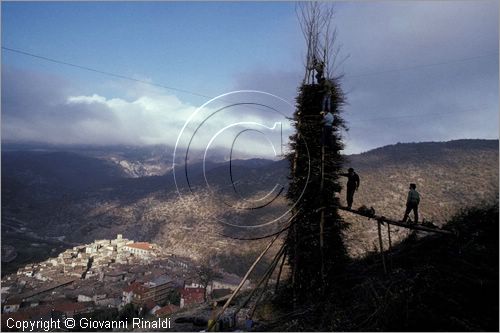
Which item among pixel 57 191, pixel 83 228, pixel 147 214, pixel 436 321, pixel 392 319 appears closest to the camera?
pixel 436 321

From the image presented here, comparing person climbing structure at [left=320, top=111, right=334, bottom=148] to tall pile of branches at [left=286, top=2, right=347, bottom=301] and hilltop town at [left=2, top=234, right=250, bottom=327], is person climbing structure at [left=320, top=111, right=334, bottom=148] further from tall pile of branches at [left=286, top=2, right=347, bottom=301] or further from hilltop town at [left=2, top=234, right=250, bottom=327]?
hilltop town at [left=2, top=234, right=250, bottom=327]

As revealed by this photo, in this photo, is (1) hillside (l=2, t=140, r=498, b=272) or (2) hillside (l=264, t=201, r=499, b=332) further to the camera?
(1) hillside (l=2, t=140, r=498, b=272)

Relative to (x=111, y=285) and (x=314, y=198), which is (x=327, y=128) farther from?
(x=111, y=285)

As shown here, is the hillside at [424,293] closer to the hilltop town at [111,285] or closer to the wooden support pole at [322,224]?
the wooden support pole at [322,224]

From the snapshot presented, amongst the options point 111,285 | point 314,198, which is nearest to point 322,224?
point 314,198

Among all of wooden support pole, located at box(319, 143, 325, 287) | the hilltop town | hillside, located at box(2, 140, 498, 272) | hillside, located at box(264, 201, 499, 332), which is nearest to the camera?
hillside, located at box(264, 201, 499, 332)

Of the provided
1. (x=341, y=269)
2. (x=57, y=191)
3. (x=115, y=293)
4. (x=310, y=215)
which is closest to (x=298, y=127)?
(x=310, y=215)

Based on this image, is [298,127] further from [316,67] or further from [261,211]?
[261,211]

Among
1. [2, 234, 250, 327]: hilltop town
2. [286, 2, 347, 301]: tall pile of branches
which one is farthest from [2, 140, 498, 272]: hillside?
[2, 234, 250, 327]: hilltop town

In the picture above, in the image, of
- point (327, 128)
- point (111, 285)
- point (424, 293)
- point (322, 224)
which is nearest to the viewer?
point (424, 293)
